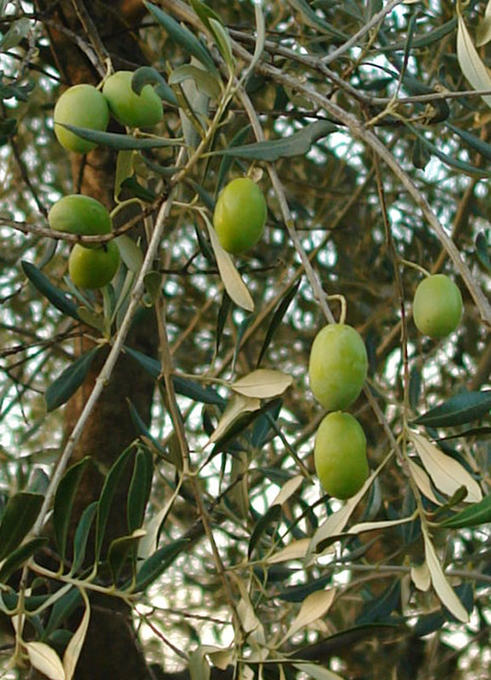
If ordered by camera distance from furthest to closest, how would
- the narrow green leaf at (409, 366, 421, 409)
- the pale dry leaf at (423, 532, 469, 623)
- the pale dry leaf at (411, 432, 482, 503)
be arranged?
the narrow green leaf at (409, 366, 421, 409), the pale dry leaf at (411, 432, 482, 503), the pale dry leaf at (423, 532, 469, 623)

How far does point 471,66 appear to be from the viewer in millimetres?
834

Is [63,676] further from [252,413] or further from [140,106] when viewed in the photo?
[140,106]

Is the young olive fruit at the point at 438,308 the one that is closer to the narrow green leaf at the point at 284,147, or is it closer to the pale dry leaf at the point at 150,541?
the narrow green leaf at the point at 284,147

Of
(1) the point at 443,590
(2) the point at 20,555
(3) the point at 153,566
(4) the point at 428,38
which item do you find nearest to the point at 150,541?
(3) the point at 153,566

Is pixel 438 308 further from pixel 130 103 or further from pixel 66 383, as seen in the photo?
pixel 66 383

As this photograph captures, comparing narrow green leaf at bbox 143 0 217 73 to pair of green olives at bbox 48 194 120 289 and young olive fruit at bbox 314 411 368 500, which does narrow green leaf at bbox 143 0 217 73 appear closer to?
pair of green olives at bbox 48 194 120 289

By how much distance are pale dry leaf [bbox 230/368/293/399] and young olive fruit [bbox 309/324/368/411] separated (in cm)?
13

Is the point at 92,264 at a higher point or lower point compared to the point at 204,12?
lower

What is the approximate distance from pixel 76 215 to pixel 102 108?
9 centimetres

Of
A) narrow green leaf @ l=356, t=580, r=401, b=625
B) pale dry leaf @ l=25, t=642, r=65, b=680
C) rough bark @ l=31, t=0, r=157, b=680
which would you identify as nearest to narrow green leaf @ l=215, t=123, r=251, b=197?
pale dry leaf @ l=25, t=642, r=65, b=680

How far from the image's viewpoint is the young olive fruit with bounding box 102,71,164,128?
2.56 feet

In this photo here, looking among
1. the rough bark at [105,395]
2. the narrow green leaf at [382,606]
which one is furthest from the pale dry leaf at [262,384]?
the narrow green leaf at [382,606]

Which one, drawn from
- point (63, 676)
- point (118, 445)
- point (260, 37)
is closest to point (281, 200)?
point (260, 37)

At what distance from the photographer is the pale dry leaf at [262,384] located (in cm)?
82
